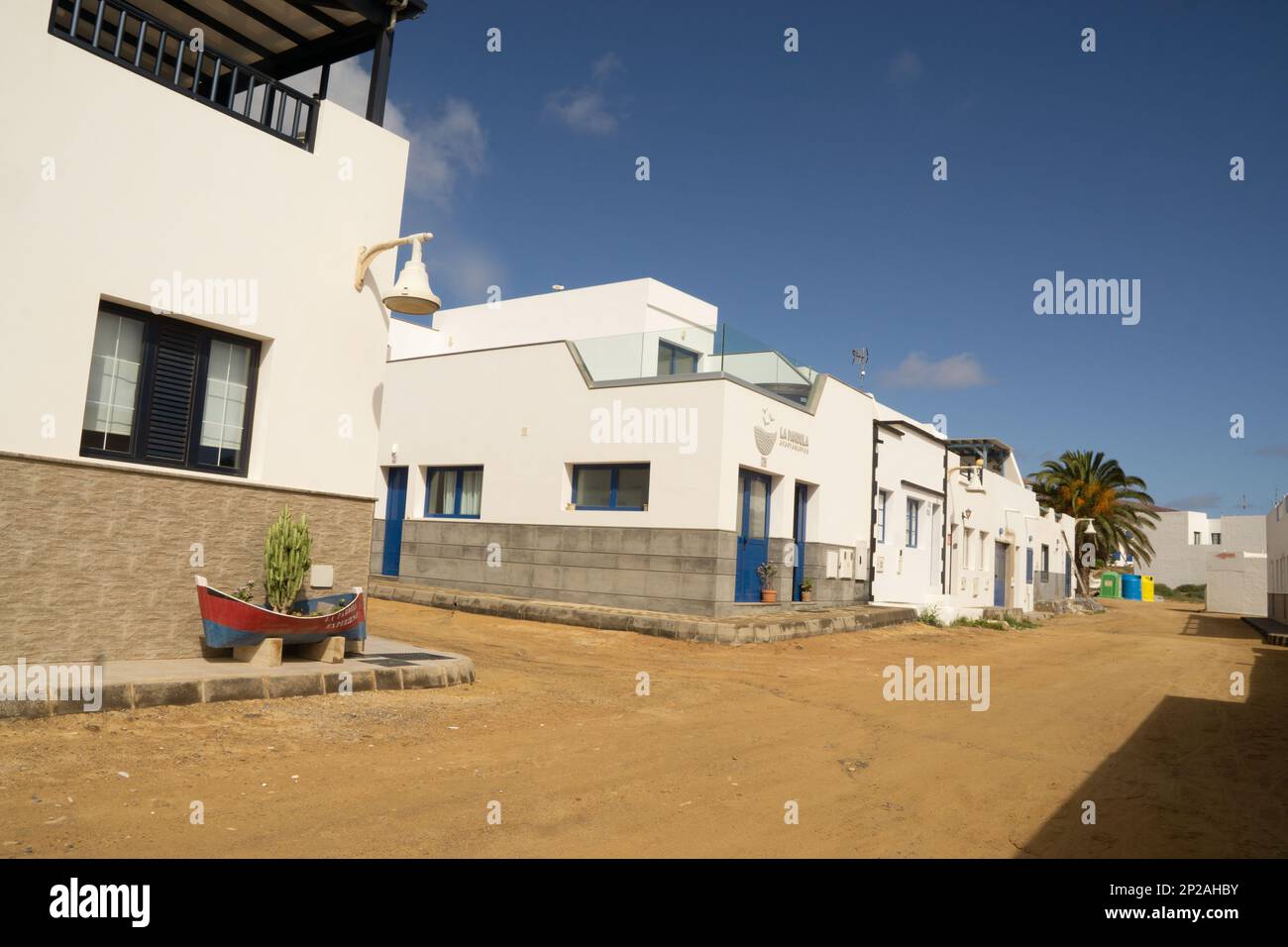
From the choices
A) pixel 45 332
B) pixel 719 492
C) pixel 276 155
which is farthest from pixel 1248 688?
pixel 45 332

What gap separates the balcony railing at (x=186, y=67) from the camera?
301 inches

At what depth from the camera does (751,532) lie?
1806cm

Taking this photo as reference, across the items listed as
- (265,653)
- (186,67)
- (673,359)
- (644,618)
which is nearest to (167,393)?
(265,653)

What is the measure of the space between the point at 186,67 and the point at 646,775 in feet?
34.5

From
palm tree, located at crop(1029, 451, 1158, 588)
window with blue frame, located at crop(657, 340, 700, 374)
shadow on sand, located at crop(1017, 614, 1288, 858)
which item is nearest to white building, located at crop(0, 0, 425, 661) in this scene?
shadow on sand, located at crop(1017, 614, 1288, 858)

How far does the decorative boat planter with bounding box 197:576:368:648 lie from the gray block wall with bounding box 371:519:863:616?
8.36m

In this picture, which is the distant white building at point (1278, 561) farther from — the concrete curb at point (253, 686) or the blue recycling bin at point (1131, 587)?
the concrete curb at point (253, 686)

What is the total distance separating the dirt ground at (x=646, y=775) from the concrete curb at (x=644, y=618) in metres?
4.07

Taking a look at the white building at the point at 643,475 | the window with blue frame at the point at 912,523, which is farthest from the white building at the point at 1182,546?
the white building at the point at 643,475

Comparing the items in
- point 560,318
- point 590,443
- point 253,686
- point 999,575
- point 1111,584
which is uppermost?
point 560,318

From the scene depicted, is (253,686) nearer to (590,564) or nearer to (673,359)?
(590,564)

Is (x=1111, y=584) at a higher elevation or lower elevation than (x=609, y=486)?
lower

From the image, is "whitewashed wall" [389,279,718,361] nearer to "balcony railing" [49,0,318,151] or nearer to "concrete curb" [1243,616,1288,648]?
"balcony railing" [49,0,318,151]
